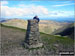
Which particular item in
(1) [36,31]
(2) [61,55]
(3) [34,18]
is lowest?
(2) [61,55]

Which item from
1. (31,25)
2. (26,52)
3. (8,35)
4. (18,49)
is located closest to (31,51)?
(26,52)

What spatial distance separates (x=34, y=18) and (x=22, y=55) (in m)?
7.47

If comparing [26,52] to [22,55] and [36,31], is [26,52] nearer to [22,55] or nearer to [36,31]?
[22,55]

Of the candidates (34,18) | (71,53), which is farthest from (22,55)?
(71,53)

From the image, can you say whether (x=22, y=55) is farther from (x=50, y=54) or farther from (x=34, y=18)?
(x=34, y=18)

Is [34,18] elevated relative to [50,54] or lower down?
elevated

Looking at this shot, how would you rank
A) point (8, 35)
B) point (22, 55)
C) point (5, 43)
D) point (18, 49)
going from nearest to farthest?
point (22, 55)
point (18, 49)
point (5, 43)
point (8, 35)

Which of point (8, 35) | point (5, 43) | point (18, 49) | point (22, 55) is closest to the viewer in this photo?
point (22, 55)

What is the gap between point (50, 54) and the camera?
28.0m

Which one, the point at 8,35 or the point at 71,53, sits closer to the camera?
the point at 71,53

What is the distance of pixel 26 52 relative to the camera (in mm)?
27859

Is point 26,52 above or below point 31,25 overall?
below

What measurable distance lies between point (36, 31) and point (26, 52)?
4515 millimetres

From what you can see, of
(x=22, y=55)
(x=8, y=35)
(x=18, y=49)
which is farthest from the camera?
(x=8, y=35)
